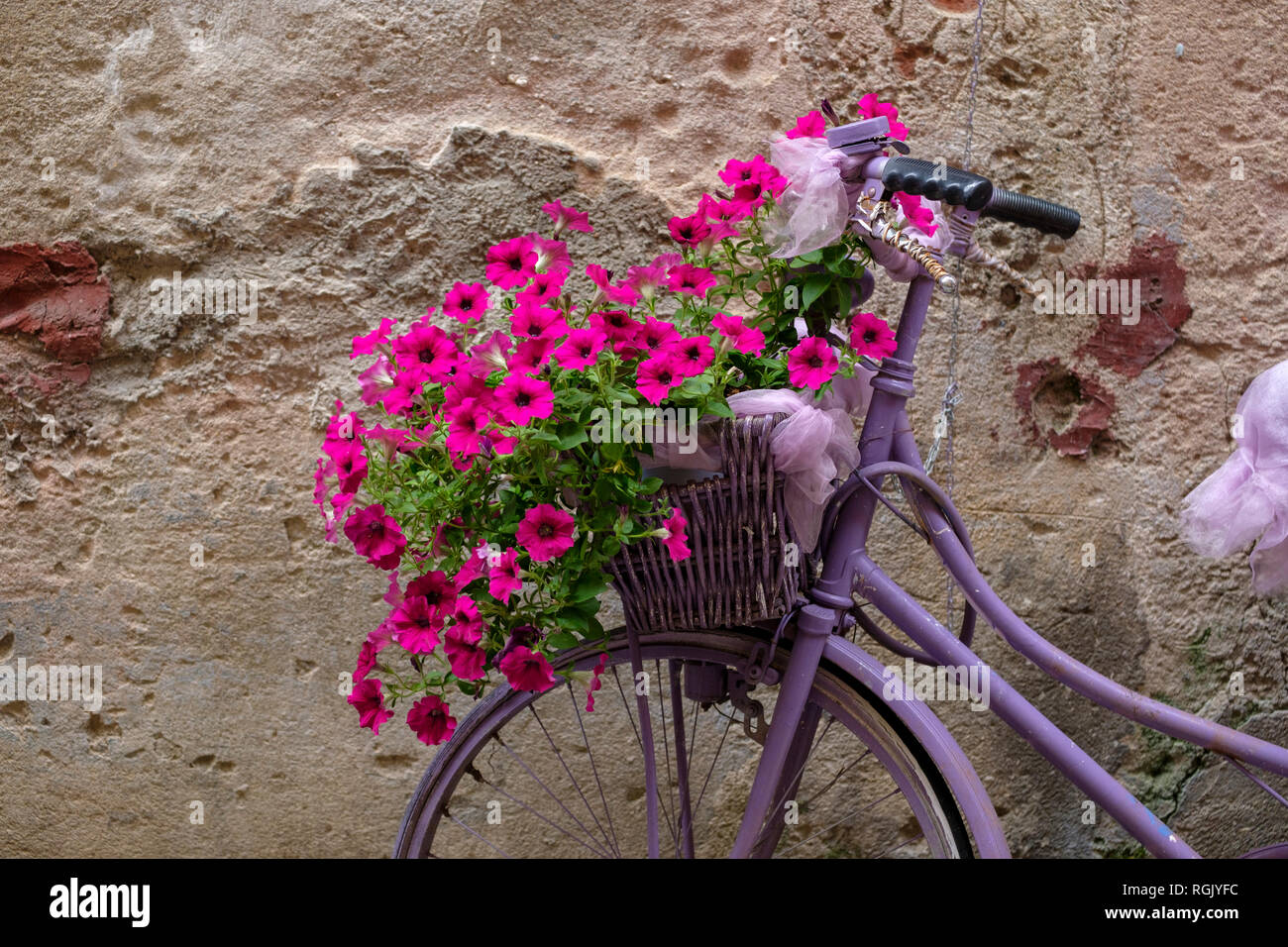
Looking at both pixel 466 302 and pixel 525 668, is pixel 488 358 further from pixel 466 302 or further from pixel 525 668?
pixel 525 668

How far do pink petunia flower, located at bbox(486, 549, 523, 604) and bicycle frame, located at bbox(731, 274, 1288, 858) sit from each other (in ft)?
1.37

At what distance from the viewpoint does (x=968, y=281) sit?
2238mm

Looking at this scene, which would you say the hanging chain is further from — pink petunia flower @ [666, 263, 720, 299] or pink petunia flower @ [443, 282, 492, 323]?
pink petunia flower @ [443, 282, 492, 323]

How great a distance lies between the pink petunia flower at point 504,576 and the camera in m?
1.23

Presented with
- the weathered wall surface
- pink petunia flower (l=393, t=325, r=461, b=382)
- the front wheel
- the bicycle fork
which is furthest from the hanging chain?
pink petunia flower (l=393, t=325, r=461, b=382)

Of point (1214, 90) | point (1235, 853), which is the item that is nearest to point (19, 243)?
point (1214, 90)

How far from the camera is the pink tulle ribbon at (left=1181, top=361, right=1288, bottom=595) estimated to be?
4.61 feet

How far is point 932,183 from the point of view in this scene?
130 centimetres

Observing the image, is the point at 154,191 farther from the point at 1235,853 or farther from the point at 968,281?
the point at 1235,853

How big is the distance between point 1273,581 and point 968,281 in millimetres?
961

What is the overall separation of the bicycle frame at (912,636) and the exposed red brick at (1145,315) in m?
1.00

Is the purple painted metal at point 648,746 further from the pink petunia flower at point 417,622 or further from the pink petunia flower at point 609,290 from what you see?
the pink petunia flower at point 609,290

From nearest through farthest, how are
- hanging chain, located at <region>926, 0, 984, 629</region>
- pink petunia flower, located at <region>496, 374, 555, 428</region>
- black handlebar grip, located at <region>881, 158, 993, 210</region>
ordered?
pink petunia flower, located at <region>496, 374, 555, 428</region> < black handlebar grip, located at <region>881, 158, 993, 210</region> < hanging chain, located at <region>926, 0, 984, 629</region>

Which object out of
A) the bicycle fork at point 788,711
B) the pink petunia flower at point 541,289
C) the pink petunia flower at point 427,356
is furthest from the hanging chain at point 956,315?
the pink petunia flower at point 427,356
